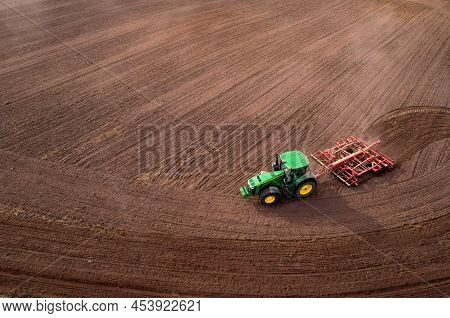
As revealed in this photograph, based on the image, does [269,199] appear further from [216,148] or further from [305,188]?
[216,148]

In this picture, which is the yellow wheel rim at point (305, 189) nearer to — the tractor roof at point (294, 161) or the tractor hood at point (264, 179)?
the tractor roof at point (294, 161)

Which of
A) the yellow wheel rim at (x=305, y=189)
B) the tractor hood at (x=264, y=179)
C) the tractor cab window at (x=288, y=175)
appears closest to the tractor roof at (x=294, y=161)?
the tractor cab window at (x=288, y=175)

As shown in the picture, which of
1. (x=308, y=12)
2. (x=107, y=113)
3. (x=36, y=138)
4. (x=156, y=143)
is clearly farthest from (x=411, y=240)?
(x=308, y=12)

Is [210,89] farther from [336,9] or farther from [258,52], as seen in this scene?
[336,9]

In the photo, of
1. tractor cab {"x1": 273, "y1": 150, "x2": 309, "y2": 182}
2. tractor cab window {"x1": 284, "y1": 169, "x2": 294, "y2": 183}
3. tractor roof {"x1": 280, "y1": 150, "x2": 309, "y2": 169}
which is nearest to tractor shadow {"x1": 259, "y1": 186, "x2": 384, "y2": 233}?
tractor cab window {"x1": 284, "y1": 169, "x2": 294, "y2": 183}

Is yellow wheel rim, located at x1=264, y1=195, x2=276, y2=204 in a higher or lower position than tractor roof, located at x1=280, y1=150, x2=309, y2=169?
lower

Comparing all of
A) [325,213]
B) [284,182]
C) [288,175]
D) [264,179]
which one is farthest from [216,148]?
[325,213]

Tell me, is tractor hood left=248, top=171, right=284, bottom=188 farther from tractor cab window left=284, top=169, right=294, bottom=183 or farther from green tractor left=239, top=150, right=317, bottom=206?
tractor cab window left=284, top=169, right=294, bottom=183
